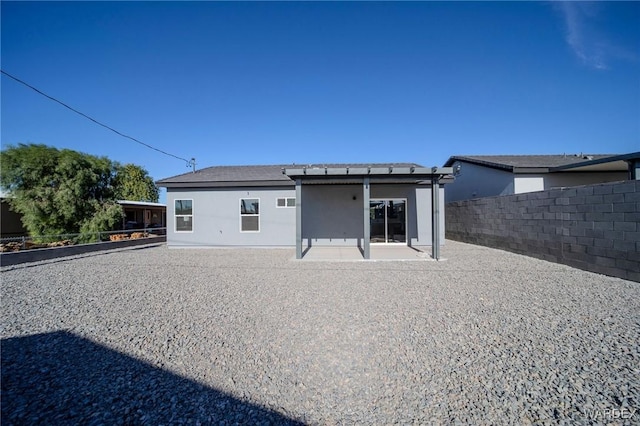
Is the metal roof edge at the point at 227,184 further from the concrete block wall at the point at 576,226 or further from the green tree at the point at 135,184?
the green tree at the point at 135,184

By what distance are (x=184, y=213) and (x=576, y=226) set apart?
45.2 feet

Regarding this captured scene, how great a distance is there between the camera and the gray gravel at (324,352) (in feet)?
6.95

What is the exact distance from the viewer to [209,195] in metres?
12.1

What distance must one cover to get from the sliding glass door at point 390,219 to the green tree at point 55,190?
14.7 metres

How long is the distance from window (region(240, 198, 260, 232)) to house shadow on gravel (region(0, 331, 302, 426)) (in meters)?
9.00

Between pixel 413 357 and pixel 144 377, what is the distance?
2.65 metres

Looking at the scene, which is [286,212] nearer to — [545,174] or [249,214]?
[249,214]

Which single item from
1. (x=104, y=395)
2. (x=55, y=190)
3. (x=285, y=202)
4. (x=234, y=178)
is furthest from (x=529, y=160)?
(x=55, y=190)

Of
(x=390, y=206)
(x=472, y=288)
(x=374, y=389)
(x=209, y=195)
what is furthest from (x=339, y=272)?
(x=209, y=195)

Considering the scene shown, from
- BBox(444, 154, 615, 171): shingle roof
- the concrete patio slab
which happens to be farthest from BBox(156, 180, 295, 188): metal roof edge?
BBox(444, 154, 615, 171): shingle roof

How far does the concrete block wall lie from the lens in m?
5.62

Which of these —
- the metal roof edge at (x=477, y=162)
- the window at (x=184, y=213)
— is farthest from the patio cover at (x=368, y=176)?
the window at (x=184, y=213)

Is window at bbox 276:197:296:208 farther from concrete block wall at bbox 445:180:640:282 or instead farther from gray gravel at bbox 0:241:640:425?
concrete block wall at bbox 445:180:640:282

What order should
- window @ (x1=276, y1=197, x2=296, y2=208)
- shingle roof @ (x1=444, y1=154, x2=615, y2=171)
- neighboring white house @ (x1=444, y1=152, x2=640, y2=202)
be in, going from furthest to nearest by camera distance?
shingle roof @ (x1=444, y1=154, x2=615, y2=171), window @ (x1=276, y1=197, x2=296, y2=208), neighboring white house @ (x1=444, y1=152, x2=640, y2=202)
